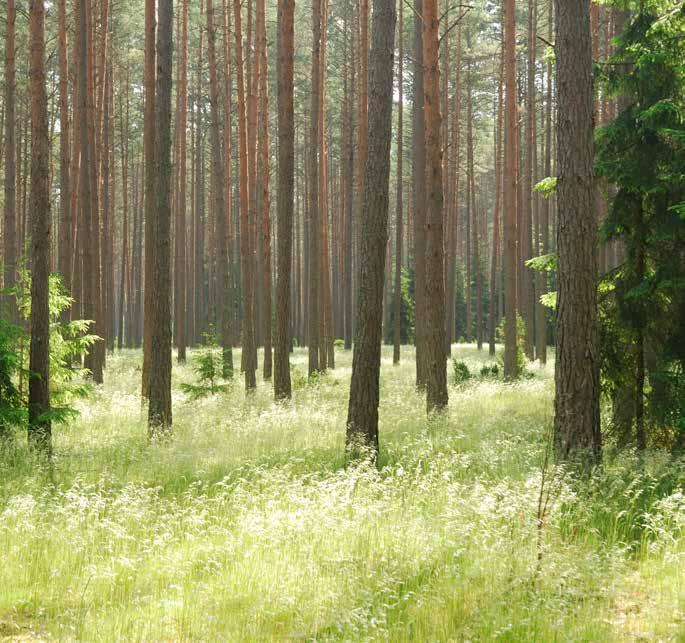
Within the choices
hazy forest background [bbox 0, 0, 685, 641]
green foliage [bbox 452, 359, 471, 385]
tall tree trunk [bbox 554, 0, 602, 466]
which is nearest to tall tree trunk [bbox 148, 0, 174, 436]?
hazy forest background [bbox 0, 0, 685, 641]

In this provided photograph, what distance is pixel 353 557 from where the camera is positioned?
5.21 m

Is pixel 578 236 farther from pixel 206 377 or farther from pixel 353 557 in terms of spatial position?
pixel 206 377

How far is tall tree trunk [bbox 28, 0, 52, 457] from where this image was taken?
9.18 meters

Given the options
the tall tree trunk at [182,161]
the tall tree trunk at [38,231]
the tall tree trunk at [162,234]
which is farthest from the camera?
the tall tree trunk at [182,161]

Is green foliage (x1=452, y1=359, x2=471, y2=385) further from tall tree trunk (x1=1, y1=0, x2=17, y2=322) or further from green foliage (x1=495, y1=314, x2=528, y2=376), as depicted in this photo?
tall tree trunk (x1=1, y1=0, x2=17, y2=322)

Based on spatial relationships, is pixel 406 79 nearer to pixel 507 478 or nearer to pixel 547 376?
pixel 547 376

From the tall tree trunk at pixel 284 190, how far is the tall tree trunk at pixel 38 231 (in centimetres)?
513

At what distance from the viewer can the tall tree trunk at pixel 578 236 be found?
7242mm

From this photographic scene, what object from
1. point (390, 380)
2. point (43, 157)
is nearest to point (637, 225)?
point (43, 157)

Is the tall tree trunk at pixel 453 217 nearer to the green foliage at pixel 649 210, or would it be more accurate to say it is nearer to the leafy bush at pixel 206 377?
the leafy bush at pixel 206 377

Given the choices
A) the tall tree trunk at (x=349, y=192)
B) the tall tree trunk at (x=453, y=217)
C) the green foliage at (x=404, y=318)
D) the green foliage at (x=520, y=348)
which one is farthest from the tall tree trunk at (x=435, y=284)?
the green foliage at (x=404, y=318)

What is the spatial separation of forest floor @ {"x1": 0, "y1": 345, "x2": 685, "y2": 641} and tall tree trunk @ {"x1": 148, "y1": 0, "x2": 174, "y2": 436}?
2.86 metres

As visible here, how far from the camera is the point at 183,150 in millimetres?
26516

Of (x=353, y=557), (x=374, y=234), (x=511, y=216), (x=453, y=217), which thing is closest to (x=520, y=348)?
(x=511, y=216)
